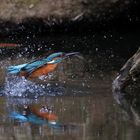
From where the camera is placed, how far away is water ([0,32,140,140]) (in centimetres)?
404

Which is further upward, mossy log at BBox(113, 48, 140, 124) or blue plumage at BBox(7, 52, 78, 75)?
blue plumage at BBox(7, 52, 78, 75)

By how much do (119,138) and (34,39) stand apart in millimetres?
4442

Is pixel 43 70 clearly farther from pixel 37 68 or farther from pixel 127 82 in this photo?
pixel 127 82

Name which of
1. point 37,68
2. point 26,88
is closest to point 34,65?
point 37,68

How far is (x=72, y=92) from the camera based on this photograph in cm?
571

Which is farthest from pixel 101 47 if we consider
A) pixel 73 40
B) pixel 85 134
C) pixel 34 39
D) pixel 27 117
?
pixel 85 134

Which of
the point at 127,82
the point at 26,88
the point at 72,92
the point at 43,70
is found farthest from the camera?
the point at 43,70

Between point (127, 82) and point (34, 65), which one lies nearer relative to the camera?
point (127, 82)

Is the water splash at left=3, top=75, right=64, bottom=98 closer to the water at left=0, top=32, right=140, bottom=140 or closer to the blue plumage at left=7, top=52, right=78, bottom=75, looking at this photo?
the water at left=0, top=32, right=140, bottom=140

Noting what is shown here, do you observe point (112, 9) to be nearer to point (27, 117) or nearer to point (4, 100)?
point (4, 100)

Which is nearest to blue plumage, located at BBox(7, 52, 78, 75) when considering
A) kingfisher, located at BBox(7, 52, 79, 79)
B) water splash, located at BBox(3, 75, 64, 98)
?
kingfisher, located at BBox(7, 52, 79, 79)

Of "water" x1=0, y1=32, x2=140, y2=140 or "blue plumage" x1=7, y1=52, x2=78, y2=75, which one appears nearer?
"water" x1=0, y1=32, x2=140, y2=140

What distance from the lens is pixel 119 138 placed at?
380 cm

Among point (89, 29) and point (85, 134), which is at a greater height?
point (89, 29)
